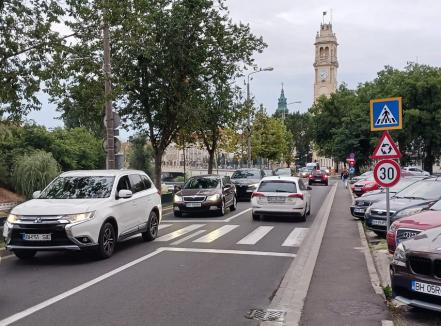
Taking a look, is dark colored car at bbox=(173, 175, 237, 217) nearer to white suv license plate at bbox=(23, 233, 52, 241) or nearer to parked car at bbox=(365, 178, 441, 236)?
parked car at bbox=(365, 178, 441, 236)

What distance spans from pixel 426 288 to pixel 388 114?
5.23m

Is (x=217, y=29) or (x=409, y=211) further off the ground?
(x=217, y=29)

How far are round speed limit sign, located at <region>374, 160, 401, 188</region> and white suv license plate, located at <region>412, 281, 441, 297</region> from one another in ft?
15.3

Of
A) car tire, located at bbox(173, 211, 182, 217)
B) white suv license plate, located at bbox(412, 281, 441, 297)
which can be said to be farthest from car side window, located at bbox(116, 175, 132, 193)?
car tire, located at bbox(173, 211, 182, 217)

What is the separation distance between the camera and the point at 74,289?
7.68 meters

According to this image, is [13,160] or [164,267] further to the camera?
[13,160]

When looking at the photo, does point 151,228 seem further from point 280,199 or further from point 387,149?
point 387,149

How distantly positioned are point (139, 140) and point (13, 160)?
590 inches

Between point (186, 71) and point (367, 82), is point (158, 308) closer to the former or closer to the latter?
point (186, 71)

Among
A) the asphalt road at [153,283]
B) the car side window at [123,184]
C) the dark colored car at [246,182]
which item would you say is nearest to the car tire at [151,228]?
the asphalt road at [153,283]

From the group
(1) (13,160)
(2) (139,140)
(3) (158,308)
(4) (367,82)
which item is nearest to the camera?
(3) (158,308)

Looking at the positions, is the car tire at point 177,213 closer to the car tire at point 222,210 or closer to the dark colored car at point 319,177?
the car tire at point 222,210

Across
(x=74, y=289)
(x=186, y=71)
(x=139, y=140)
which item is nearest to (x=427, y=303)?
(x=74, y=289)

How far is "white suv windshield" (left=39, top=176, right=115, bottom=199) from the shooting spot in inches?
419
